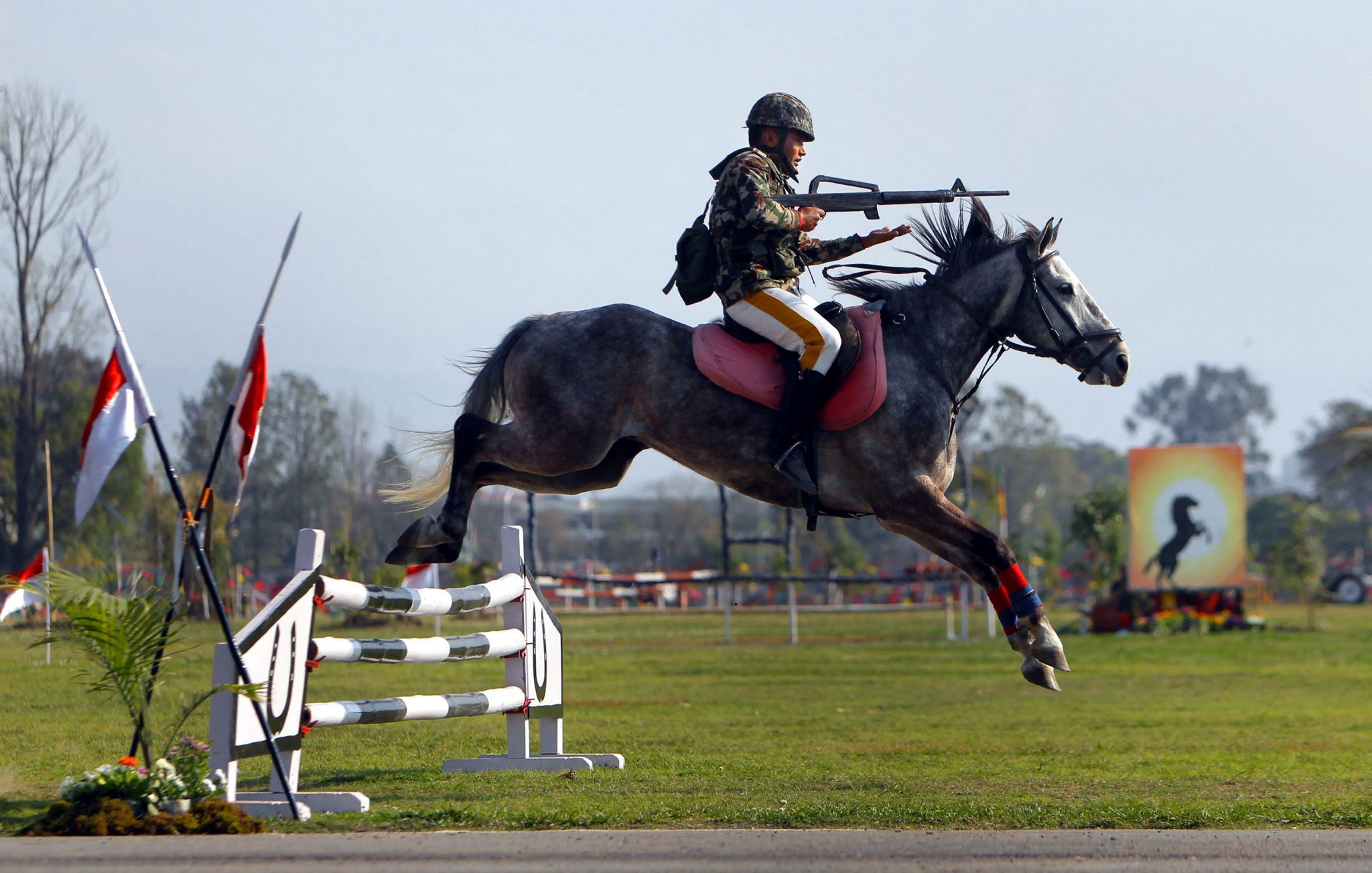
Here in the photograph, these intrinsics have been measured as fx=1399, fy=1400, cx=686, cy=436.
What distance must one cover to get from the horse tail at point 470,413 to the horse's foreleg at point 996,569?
6.91 ft

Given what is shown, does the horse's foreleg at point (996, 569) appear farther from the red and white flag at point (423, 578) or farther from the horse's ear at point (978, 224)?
the red and white flag at point (423, 578)

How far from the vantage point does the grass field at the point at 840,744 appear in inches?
243

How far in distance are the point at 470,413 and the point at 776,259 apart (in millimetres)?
1796

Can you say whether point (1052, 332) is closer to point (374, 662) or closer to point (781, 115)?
point (781, 115)

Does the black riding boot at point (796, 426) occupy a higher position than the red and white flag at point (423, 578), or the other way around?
the black riding boot at point (796, 426)

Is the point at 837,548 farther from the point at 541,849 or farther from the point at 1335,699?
the point at 541,849

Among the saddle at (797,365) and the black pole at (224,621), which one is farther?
the saddle at (797,365)

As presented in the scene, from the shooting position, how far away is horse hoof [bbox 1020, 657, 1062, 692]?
6.82 m

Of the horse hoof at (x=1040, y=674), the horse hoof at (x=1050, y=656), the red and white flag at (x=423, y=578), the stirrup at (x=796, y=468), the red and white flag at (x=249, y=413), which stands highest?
the red and white flag at (x=249, y=413)

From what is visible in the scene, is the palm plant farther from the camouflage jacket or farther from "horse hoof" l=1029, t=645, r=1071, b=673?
"horse hoof" l=1029, t=645, r=1071, b=673

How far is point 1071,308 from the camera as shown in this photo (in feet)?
24.3

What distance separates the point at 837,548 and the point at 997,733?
41245mm

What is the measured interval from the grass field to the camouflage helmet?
3372 millimetres

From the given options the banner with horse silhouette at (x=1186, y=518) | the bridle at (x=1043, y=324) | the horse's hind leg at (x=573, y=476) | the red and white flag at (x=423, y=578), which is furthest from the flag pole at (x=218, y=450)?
the banner with horse silhouette at (x=1186, y=518)
